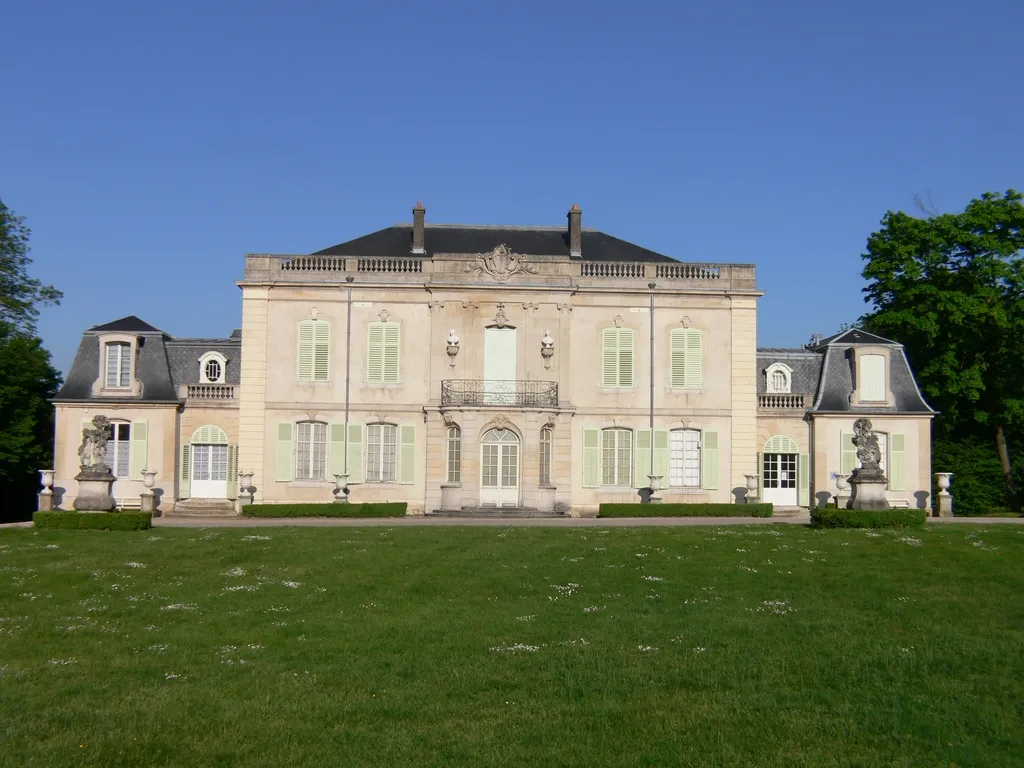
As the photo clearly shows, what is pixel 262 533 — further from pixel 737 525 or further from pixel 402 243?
pixel 402 243

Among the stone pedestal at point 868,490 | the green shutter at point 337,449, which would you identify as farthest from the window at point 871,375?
the green shutter at point 337,449

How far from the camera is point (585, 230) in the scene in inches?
1558

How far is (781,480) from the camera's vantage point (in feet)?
118

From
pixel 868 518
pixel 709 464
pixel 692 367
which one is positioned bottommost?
pixel 868 518

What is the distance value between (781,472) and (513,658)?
26.3m

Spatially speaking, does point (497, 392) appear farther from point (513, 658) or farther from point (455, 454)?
point (513, 658)

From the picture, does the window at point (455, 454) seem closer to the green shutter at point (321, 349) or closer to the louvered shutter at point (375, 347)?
the louvered shutter at point (375, 347)

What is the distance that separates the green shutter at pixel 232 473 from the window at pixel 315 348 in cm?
337

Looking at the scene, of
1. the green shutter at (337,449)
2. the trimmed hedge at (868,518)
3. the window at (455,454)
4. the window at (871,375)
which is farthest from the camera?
the window at (871,375)

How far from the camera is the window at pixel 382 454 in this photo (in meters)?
35.1

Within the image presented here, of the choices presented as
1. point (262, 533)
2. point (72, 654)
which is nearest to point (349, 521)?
point (262, 533)

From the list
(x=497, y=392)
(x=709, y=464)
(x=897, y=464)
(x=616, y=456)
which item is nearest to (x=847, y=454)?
(x=897, y=464)

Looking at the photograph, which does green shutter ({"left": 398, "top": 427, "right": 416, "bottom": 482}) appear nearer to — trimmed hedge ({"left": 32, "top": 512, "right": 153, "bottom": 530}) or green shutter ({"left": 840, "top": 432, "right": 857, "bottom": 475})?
trimmed hedge ({"left": 32, "top": 512, "right": 153, "bottom": 530})

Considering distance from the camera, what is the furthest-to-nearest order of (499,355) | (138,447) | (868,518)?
(138,447) → (499,355) → (868,518)
